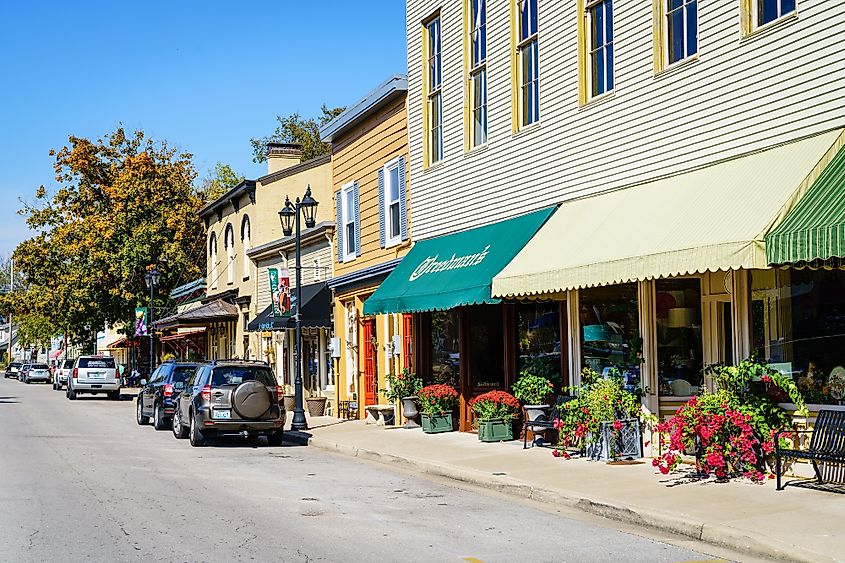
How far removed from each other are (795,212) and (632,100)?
15.7ft

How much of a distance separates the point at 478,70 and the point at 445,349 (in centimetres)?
573

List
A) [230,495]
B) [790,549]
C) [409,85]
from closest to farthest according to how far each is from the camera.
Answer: [790,549], [230,495], [409,85]

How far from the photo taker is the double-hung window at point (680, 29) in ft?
45.5

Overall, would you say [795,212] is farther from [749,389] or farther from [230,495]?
[230,495]

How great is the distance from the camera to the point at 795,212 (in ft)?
35.2

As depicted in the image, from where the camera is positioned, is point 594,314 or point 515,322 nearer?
point 594,314

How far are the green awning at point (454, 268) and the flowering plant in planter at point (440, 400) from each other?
191cm

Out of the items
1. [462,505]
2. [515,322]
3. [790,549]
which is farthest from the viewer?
[515,322]

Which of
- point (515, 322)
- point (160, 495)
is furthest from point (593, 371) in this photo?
point (160, 495)

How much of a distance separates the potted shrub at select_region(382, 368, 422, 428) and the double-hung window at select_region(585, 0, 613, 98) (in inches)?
326

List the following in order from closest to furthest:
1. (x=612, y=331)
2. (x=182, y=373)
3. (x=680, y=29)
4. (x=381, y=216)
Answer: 1. (x=680, y=29)
2. (x=612, y=331)
3. (x=381, y=216)
4. (x=182, y=373)

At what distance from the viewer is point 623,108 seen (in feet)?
50.1

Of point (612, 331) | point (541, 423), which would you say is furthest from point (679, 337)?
point (541, 423)

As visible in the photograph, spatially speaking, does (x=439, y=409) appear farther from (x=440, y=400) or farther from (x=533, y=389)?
(x=533, y=389)
